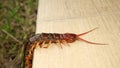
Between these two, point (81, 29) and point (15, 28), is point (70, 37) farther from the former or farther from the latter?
point (15, 28)

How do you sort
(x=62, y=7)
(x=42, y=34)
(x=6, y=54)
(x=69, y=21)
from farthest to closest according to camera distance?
(x=6, y=54), (x=62, y=7), (x=69, y=21), (x=42, y=34)

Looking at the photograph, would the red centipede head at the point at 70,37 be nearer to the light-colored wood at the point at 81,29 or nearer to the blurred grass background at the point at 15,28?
the light-colored wood at the point at 81,29

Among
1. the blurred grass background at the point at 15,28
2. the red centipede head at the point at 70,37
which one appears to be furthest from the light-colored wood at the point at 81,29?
the blurred grass background at the point at 15,28

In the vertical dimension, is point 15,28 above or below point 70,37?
below

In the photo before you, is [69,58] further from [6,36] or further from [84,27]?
[6,36]

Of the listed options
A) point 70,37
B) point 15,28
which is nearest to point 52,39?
point 70,37

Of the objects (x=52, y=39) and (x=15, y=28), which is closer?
(x=52, y=39)

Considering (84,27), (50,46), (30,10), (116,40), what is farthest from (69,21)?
(30,10)
